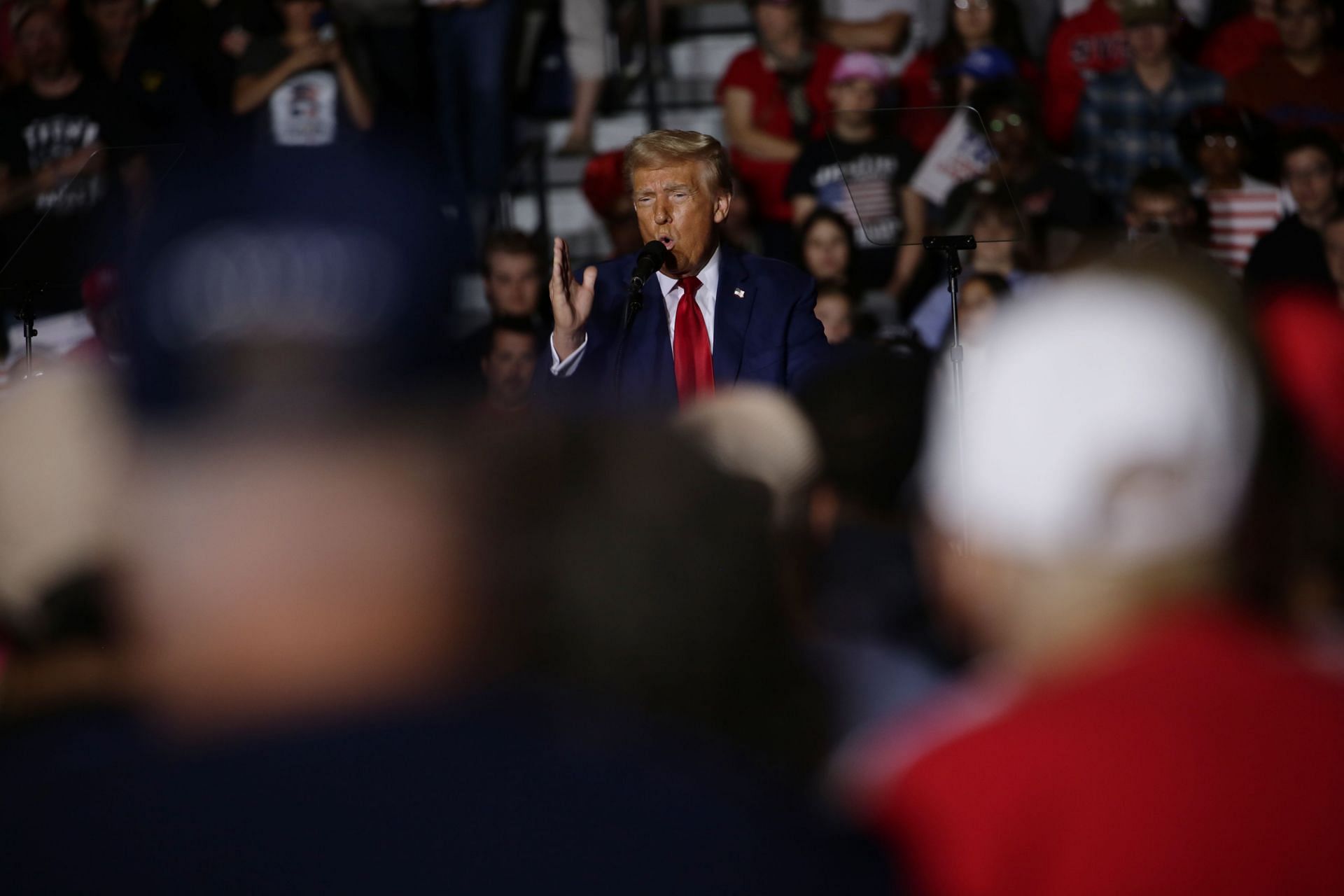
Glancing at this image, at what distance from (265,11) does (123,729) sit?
4701 mm

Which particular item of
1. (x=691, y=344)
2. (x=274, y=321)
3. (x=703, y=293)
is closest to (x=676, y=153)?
(x=703, y=293)

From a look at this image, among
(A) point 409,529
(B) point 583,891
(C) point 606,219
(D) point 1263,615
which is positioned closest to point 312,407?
(A) point 409,529

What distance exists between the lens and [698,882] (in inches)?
41.1

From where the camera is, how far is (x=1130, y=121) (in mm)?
5340

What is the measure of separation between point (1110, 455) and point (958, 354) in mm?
1492

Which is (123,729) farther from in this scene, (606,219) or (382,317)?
(606,219)

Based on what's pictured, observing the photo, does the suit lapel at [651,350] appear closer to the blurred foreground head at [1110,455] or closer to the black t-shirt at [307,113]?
the blurred foreground head at [1110,455]

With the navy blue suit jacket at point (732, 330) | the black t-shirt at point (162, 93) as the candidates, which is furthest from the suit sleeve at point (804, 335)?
the black t-shirt at point (162, 93)

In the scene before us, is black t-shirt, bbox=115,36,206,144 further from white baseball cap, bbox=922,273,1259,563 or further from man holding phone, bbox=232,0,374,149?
white baseball cap, bbox=922,273,1259,563

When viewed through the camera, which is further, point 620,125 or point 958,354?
point 620,125

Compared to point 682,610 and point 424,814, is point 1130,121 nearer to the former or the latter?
point 682,610

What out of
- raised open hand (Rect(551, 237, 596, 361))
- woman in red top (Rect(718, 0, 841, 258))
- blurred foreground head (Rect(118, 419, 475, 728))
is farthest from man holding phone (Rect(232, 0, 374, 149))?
blurred foreground head (Rect(118, 419, 475, 728))

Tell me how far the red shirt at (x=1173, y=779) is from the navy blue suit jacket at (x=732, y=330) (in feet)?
5.32

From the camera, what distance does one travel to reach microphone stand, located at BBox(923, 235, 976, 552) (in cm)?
107
